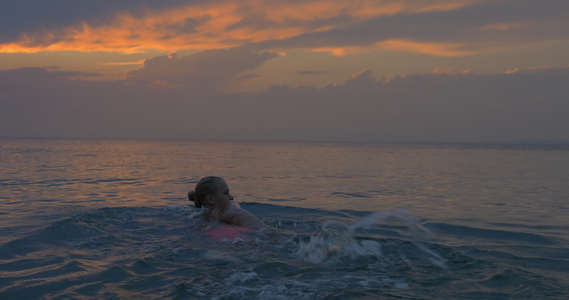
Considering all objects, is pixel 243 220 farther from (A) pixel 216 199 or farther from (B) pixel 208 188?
(B) pixel 208 188

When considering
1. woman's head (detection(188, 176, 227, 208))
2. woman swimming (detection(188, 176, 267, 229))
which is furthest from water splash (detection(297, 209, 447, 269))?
woman's head (detection(188, 176, 227, 208))

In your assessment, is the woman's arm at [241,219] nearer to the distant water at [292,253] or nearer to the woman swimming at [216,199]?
the woman swimming at [216,199]

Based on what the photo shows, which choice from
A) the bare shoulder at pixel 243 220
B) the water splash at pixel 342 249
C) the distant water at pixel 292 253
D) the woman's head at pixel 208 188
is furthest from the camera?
the woman's head at pixel 208 188

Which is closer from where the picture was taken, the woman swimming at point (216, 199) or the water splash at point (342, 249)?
the water splash at point (342, 249)

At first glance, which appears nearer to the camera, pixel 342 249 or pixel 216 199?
pixel 342 249

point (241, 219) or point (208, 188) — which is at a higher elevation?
point (208, 188)

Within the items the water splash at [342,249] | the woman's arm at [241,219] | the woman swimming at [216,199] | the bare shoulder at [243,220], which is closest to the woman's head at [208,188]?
the woman swimming at [216,199]

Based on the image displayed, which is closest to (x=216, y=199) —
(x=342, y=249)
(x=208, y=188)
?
(x=208, y=188)

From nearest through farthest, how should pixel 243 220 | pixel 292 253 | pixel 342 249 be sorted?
pixel 342 249 → pixel 292 253 → pixel 243 220

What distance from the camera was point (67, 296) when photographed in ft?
17.3

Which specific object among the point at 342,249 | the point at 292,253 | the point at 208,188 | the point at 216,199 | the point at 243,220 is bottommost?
the point at 292,253

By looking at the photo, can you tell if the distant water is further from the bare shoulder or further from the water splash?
the bare shoulder

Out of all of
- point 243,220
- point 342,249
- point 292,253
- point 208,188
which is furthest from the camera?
point 208,188

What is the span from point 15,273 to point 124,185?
15.5m
